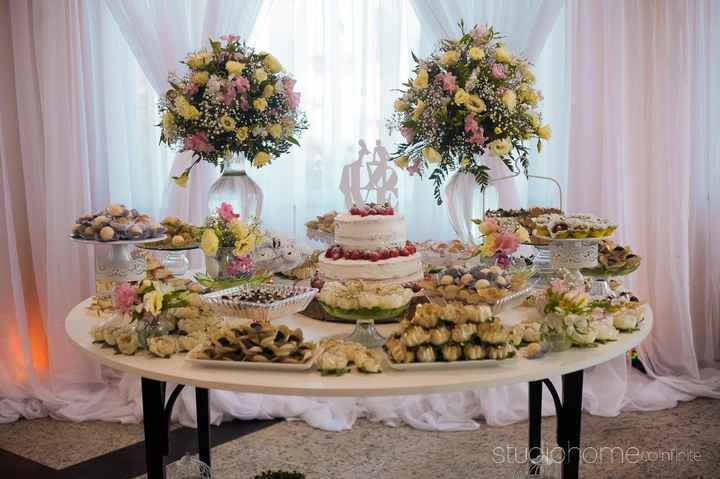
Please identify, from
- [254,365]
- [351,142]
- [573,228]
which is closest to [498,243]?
[573,228]

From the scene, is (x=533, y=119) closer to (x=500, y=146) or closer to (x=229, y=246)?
(x=500, y=146)

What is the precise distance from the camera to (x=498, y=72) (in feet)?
10.7

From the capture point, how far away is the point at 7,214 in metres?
4.72

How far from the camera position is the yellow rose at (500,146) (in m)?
3.29

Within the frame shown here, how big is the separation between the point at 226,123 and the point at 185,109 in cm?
18

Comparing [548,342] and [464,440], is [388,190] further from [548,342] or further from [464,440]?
[464,440]

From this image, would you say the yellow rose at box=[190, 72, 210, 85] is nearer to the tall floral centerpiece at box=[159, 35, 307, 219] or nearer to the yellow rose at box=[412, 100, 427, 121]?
the tall floral centerpiece at box=[159, 35, 307, 219]

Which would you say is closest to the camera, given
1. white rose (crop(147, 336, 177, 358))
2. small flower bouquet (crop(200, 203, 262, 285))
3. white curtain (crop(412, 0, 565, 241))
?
white rose (crop(147, 336, 177, 358))

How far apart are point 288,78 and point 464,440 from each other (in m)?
2.15

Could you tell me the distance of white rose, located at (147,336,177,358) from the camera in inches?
93.2

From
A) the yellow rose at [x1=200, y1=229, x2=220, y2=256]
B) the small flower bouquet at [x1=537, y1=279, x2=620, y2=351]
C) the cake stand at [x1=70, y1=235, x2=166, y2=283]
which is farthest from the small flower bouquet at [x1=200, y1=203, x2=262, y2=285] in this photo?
the small flower bouquet at [x1=537, y1=279, x2=620, y2=351]

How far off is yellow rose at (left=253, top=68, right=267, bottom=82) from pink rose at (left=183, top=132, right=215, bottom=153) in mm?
325

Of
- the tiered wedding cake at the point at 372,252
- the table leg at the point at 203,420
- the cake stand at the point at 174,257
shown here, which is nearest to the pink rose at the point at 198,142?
the cake stand at the point at 174,257

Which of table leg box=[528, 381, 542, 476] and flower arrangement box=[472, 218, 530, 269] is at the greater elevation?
flower arrangement box=[472, 218, 530, 269]
